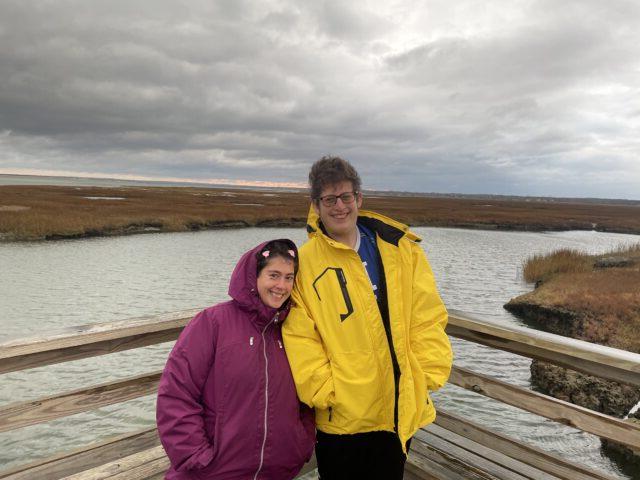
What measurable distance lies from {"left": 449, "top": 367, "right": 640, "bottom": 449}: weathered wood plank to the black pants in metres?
1.21

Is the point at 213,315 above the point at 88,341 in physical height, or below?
above

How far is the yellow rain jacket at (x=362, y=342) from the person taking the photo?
247 cm

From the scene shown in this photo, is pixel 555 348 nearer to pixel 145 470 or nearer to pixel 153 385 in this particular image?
pixel 153 385

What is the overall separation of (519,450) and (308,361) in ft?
7.36

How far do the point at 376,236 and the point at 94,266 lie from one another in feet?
78.0

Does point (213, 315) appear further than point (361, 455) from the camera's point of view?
No

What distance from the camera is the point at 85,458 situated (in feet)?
9.46

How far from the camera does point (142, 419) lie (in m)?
8.56

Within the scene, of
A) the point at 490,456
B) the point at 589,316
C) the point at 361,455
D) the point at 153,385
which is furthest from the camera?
the point at 589,316

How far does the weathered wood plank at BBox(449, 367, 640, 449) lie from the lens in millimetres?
2682

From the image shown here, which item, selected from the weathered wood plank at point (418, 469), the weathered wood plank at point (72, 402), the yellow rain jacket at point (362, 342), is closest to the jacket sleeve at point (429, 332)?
the yellow rain jacket at point (362, 342)

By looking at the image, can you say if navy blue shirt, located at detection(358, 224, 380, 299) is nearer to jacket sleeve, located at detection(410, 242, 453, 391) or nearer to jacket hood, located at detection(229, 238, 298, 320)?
jacket sleeve, located at detection(410, 242, 453, 391)

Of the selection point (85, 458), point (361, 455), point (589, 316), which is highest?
point (361, 455)

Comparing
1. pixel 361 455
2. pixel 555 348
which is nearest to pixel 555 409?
pixel 555 348
